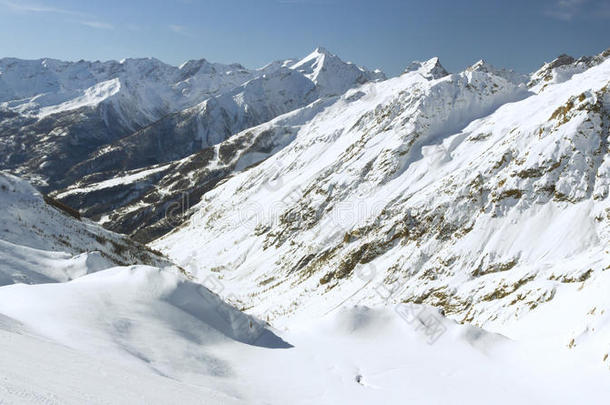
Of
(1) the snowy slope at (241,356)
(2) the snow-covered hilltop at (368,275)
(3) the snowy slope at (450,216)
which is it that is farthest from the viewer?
(3) the snowy slope at (450,216)

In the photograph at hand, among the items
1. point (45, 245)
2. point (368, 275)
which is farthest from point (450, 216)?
point (45, 245)

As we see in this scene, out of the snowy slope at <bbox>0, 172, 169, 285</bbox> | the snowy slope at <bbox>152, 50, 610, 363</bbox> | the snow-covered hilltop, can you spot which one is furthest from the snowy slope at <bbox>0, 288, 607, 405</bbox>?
the snowy slope at <bbox>0, 172, 169, 285</bbox>

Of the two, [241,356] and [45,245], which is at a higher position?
[45,245]

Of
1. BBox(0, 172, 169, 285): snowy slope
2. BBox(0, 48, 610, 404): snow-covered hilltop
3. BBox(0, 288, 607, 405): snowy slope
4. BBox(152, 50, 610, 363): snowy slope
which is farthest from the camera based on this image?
BBox(152, 50, 610, 363): snowy slope

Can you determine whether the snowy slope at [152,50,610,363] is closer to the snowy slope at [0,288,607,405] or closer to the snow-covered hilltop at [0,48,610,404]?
the snow-covered hilltop at [0,48,610,404]

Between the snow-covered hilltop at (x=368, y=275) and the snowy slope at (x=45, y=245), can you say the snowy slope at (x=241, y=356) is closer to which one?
the snow-covered hilltop at (x=368, y=275)

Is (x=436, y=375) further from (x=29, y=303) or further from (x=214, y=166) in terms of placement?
(x=214, y=166)

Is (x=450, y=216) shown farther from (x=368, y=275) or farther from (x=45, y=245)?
(x=45, y=245)

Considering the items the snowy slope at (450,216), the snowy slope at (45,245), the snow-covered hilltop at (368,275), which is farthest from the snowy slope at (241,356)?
the snowy slope at (45,245)
